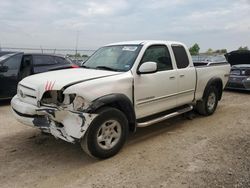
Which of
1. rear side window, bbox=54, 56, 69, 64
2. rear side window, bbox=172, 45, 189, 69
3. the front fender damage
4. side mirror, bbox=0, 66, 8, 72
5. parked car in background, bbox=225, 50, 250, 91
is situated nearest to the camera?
the front fender damage

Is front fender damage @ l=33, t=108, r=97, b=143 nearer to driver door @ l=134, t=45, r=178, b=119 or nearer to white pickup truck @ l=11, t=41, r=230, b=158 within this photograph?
white pickup truck @ l=11, t=41, r=230, b=158

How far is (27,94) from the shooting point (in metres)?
4.46

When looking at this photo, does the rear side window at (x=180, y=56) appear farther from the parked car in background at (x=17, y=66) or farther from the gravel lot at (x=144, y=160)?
the parked car in background at (x=17, y=66)

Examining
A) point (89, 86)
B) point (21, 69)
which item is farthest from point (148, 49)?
point (21, 69)

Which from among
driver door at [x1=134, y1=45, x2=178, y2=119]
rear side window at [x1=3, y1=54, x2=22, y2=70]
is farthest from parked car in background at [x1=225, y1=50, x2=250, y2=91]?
rear side window at [x1=3, y1=54, x2=22, y2=70]

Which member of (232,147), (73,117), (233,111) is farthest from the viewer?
(233,111)

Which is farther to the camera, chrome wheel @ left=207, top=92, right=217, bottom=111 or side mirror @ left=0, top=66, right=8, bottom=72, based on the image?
side mirror @ left=0, top=66, right=8, bottom=72

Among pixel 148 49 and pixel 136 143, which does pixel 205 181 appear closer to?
pixel 136 143

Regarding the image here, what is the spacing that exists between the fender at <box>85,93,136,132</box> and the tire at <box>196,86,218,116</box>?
2786 millimetres

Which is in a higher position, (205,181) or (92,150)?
(92,150)

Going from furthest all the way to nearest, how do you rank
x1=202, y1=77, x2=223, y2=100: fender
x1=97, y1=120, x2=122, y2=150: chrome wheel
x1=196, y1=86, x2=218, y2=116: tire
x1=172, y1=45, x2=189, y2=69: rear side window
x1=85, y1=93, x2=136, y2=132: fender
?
x1=196, y1=86, x2=218, y2=116: tire → x1=202, y1=77, x2=223, y2=100: fender → x1=172, y1=45, x2=189, y2=69: rear side window → x1=97, y1=120, x2=122, y2=150: chrome wheel → x1=85, y1=93, x2=136, y2=132: fender

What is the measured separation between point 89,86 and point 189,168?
1879 millimetres

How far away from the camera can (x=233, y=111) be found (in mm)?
7613

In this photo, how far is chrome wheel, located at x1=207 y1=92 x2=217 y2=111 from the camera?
7070 millimetres
